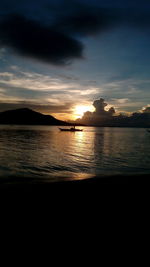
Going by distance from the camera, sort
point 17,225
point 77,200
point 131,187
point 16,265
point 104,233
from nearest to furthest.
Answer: point 16,265 → point 104,233 → point 17,225 → point 77,200 → point 131,187

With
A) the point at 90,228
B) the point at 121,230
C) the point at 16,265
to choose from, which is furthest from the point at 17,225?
the point at 121,230

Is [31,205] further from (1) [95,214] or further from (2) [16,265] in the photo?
(2) [16,265]

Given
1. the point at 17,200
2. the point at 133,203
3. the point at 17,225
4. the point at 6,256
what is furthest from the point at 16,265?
the point at 133,203

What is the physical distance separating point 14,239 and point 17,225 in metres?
0.96

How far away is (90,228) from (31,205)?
350 cm

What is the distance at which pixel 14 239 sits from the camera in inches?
209

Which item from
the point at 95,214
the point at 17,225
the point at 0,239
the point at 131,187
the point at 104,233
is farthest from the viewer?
the point at 131,187

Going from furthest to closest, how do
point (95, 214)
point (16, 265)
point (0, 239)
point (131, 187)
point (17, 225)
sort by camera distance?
point (131, 187), point (95, 214), point (17, 225), point (0, 239), point (16, 265)

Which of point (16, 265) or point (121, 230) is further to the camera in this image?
point (121, 230)

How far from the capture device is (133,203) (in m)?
8.38

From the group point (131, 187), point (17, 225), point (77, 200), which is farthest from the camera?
point (131, 187)

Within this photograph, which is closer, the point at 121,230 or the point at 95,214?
the point at 121,230

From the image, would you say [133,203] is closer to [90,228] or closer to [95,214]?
[95,214]

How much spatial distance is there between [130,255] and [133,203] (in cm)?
404
